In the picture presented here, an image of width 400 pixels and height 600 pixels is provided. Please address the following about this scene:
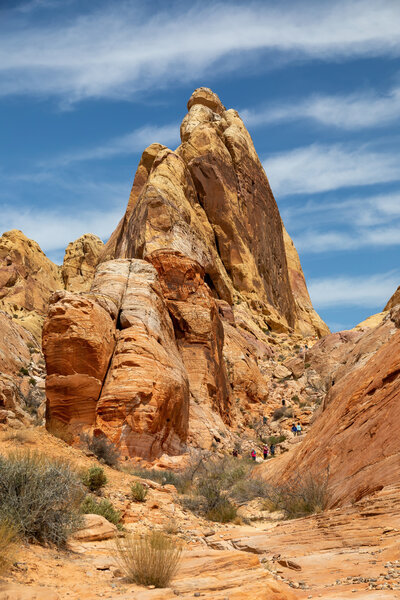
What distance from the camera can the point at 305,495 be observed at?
10.9 metres

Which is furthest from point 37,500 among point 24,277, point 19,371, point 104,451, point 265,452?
point 24,277

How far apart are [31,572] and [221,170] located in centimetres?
5519

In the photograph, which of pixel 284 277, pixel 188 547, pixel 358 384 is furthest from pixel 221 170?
pixel 188 547

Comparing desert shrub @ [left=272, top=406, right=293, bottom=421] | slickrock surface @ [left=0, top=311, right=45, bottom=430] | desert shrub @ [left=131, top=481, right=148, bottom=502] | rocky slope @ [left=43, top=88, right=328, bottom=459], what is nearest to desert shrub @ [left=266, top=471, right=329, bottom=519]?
A: desert shrub @ [left=131, top=481, right=148, bottom=502]

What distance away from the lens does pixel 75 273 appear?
78.6 m

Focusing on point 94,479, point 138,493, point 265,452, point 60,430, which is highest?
point 60,430

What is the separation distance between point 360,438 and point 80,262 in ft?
237

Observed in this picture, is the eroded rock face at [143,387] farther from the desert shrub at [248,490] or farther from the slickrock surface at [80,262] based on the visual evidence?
the slickrock surface at [80,262]

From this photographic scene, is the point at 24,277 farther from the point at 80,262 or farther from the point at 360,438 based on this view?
the point at 360,438

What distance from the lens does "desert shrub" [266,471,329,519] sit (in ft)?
34.9

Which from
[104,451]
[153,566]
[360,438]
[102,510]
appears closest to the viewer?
[153,566]

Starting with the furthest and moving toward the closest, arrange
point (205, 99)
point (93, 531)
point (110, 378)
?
point (205, 99) → point (110, 378) → point (93, 531)

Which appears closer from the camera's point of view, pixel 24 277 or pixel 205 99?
pixel 24 277

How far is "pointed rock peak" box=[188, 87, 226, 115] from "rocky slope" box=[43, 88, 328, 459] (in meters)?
8.97
